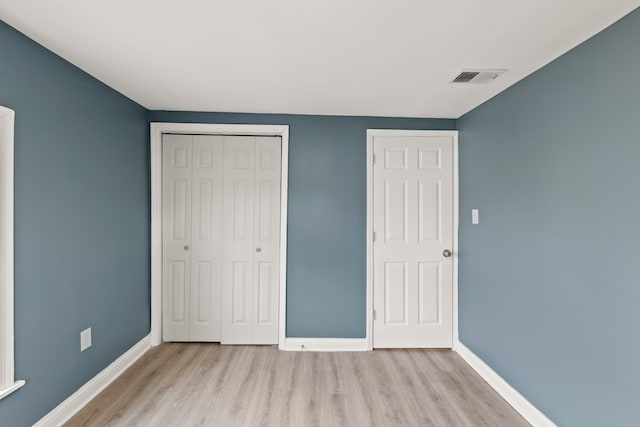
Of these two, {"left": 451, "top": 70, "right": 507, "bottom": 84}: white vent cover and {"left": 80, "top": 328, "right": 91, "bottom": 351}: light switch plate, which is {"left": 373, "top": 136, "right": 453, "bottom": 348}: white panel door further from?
{"left": 80, "top": 328, "right": 91, "bottom": 351}: light switch plate

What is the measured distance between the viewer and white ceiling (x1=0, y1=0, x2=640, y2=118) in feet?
4.38

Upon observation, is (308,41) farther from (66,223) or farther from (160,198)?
(160,198)

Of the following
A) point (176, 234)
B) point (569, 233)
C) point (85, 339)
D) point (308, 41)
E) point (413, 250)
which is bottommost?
point (85, 339)

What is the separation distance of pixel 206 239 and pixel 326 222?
122cm

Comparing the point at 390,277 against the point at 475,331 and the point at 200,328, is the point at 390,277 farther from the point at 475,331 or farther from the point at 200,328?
the point at 200,328

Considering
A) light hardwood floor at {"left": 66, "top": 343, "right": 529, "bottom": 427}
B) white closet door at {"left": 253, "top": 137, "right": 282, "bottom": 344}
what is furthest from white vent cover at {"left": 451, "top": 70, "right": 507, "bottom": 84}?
light hardwood floor at {"left": 66, "top": 343, "right": 529, "bottom": 427}

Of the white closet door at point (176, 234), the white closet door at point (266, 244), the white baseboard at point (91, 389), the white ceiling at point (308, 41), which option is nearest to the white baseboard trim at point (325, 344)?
the white closet door at point (266, 244)

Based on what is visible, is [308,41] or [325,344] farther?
[325,344]

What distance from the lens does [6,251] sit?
1.47 m

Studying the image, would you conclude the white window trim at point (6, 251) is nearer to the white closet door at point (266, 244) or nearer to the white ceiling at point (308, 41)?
the white ceiling at point (308, 41)

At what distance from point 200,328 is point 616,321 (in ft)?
10.2

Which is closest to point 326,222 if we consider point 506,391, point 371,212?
point 371,212

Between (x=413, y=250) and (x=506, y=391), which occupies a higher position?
(x=413, y=250)

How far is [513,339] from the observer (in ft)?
6.94
